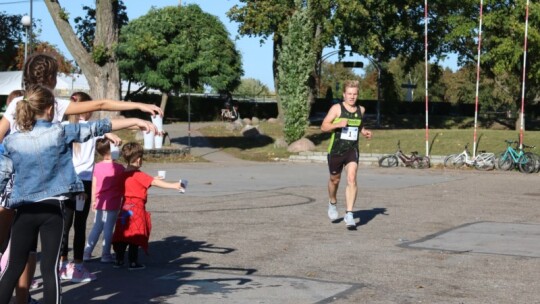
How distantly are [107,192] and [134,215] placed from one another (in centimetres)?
38

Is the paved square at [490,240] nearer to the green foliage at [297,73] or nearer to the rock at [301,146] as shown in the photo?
the rock at [301,146]

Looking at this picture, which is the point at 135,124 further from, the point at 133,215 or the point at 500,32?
the point at 500,32

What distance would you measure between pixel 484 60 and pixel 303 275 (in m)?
40.0

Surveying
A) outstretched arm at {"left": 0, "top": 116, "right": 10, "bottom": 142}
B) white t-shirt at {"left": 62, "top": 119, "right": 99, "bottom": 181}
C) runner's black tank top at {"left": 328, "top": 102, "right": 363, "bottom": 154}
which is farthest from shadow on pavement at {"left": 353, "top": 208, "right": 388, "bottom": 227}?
outstretched arm at {"left": 0, "top": 116, "right": 10, "bottom": 142}

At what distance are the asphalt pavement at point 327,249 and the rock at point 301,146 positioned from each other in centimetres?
1304

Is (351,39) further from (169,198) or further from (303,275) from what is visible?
(303,275)

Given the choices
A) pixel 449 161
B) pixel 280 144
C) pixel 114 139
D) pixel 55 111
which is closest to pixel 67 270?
pixel 114 139

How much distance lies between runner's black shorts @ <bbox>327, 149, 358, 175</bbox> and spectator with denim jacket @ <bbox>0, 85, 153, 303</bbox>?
662cm

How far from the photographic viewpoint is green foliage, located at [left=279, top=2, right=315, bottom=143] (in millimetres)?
32562

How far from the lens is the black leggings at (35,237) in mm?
5445

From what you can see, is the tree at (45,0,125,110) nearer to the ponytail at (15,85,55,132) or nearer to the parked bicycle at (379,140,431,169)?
the parked bicycle at (379,140,431,169)

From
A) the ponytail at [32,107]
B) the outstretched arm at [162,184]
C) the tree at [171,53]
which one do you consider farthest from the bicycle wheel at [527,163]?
the ponytail at [32,107]

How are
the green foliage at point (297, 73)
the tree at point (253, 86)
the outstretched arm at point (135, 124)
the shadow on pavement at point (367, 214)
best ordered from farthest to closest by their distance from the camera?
1. the tree at point (253, 86)
2. the green foliage at point (297, 73)
3. the shadow on pavement at point (367, 214)
4. the outstretched arm at point (135, 124)

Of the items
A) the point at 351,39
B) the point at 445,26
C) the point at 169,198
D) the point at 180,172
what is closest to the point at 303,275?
the point at 169,198
